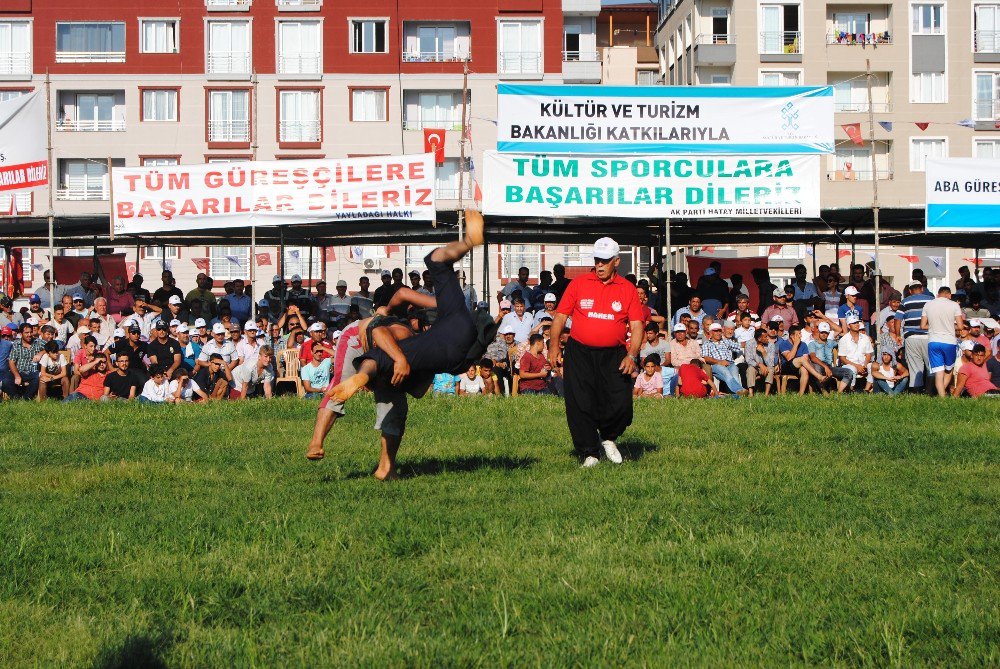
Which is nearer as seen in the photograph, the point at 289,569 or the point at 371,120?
the point at 289,569

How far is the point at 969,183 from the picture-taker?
888 inches

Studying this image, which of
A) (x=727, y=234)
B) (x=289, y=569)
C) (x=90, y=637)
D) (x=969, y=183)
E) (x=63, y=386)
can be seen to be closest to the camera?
(x=90, y=637)

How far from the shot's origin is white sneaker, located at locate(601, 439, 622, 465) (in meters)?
11.0

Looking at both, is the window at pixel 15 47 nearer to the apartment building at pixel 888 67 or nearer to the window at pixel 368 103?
the window at pixel 368 103

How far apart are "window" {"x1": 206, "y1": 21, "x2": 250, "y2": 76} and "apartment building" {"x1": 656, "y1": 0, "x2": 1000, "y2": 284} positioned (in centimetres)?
2158

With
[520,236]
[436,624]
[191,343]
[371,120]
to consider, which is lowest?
[436,624]

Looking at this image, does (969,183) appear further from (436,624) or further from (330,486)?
(436,624)

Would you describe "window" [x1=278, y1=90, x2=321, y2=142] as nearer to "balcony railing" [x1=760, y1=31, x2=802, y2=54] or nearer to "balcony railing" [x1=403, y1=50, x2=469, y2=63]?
"balcony railing" [x1=403, y1=50, x2=469, y2=63]

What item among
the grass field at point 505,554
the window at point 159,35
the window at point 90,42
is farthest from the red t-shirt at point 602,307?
the window at point 90,42

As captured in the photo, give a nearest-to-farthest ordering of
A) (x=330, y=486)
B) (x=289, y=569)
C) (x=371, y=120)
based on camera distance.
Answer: (x=289, y=569), (x=330, y=486), (x=371, y=120)

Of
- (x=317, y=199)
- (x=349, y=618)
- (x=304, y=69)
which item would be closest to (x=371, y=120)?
(x=304, y=69)

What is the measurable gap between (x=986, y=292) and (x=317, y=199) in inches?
508

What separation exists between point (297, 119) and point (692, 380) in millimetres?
40061

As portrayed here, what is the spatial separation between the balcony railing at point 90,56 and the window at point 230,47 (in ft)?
13.1
